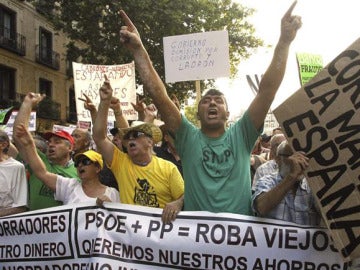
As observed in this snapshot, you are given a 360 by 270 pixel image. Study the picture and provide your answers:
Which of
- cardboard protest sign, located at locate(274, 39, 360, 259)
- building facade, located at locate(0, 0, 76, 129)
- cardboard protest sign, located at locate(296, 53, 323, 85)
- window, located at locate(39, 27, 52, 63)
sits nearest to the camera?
cardboard protest sign, located at locate(274, 39, 360, 259)

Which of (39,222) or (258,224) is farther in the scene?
(39,222)

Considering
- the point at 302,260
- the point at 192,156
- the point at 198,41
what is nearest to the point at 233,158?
the point at 192,156

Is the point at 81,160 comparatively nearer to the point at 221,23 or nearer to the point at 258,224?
the point at 258,224

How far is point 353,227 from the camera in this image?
2.63 meters

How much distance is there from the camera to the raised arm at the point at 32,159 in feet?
12.3

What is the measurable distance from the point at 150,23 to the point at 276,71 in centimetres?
1772

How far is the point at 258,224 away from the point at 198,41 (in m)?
3.83

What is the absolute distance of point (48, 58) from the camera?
28766mm

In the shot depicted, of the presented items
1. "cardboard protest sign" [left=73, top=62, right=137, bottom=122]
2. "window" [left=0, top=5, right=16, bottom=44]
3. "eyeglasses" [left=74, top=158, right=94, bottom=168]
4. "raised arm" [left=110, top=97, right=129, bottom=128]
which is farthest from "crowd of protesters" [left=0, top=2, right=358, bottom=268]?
"window" [left=0, top=5, right=16, bottom=44]

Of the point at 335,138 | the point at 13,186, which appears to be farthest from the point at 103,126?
the point at 335,138

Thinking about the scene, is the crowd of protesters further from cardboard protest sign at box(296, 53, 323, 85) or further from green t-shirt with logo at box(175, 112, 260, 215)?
cardboard protest sign at box(296, 53, 323, 85)

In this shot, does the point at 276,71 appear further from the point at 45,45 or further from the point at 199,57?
the point at 45,45

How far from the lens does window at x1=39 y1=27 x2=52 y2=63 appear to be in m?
28.3

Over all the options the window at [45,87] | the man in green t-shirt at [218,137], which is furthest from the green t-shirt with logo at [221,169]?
the window at [45,87]
